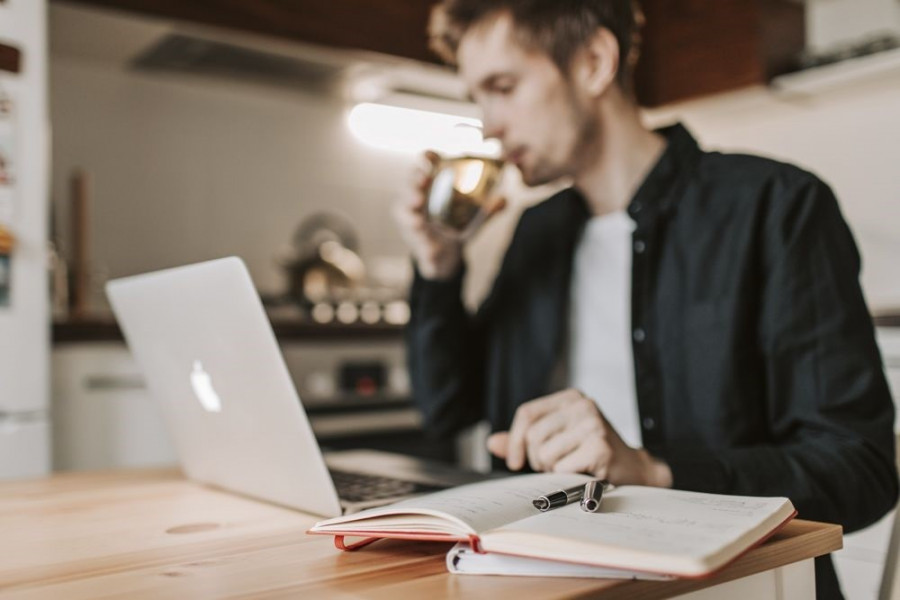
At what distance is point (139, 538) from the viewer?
2.42 ft

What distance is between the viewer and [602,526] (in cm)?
59

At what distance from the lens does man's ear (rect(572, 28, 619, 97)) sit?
1367 millimetres

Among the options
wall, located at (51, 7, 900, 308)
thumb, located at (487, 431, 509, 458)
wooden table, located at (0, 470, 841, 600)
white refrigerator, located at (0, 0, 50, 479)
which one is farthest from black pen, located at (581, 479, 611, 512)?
wall, located at (51, 7, 900, 308)

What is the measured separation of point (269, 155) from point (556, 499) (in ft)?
10.1

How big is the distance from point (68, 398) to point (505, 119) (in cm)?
152

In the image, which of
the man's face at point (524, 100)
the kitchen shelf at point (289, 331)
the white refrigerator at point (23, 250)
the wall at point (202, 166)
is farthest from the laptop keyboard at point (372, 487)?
the wall at point (202, 166)

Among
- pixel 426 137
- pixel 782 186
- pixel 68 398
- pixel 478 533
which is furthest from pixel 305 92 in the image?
pixel 478 533

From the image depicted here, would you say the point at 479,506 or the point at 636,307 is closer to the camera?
the point at 479,506

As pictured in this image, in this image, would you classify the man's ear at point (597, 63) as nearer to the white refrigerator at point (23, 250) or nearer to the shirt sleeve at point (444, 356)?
the shirt sleeve at point (444, 356)

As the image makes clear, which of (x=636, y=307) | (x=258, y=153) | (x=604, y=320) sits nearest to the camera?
(x=636, y=307)

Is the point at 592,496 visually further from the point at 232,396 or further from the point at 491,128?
the point at 491,128

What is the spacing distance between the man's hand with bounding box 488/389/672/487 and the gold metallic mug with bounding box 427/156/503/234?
496 mm

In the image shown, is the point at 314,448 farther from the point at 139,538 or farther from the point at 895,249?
the point at 895,249

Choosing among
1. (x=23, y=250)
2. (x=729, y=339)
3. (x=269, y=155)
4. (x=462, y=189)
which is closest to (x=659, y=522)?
(x=729, y=339)
